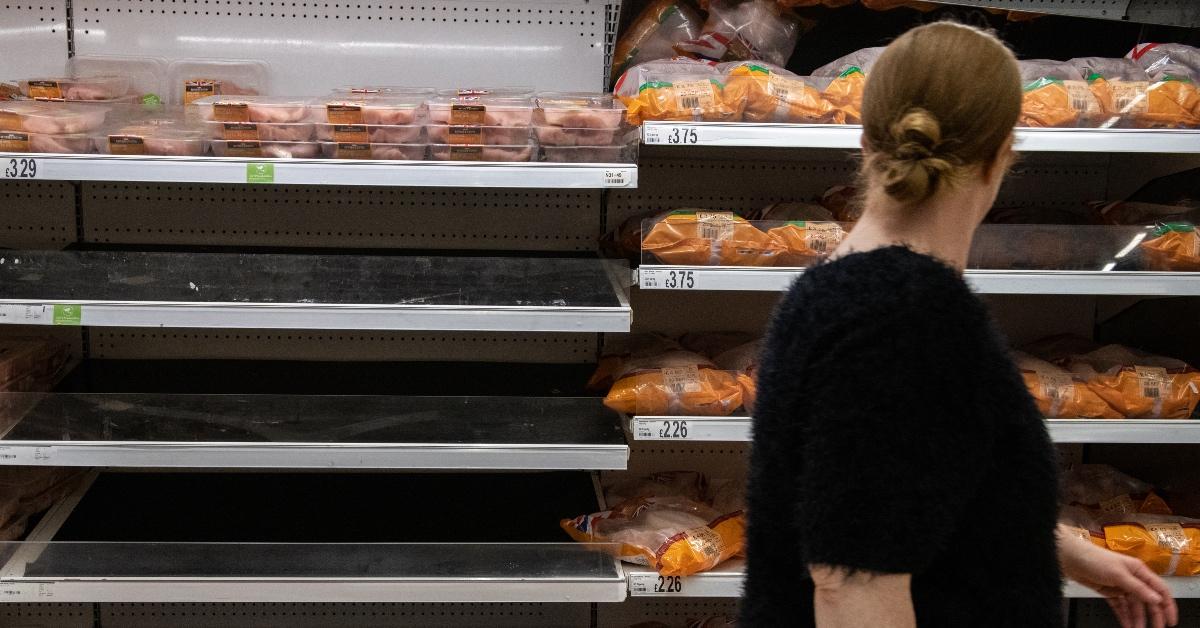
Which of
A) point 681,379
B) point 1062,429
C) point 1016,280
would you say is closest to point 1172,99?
point 1016,280

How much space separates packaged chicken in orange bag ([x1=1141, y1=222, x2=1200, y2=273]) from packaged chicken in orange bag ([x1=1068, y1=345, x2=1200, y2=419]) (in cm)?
26

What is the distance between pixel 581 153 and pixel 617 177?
3.7 inches

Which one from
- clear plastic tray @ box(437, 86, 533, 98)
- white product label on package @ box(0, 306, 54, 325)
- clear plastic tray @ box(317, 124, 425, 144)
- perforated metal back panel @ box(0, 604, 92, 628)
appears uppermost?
clear plastic tray @ box(437, 86, 533, 98)

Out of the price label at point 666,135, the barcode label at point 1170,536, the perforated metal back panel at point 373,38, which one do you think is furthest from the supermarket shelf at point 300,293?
the barcode label at point 1170,536

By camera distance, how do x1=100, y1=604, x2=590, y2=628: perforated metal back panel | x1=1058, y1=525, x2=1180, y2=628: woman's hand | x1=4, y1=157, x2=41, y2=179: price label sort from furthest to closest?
x1=100, y1=604, x2=590, y2=628: perforated metal back panel, x1=4, y1=157, x2=41, y2=179: price label, x1=1058, y1=525, x2=1180, y2=628: woman's hand

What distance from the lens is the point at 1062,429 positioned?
2338mm

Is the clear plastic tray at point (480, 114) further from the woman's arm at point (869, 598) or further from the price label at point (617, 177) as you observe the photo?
the woman's arm at point (869, 598)

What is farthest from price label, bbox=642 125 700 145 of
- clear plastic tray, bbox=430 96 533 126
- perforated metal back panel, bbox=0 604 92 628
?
perforated metal back panel, bbox=0 604 92 628

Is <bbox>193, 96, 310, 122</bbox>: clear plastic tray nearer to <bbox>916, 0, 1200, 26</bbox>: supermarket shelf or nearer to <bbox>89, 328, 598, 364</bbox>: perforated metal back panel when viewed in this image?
<bbox>89, 328, 598, 364</bbox>: perforated metal back panel

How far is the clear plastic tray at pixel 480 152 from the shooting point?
2.14 meters

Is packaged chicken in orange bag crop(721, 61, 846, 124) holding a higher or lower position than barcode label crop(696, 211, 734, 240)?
higher

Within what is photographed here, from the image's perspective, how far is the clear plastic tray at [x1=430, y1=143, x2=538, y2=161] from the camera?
7.01 ft

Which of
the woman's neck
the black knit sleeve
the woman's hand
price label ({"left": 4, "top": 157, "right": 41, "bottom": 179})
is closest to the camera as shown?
the black knit sleeve

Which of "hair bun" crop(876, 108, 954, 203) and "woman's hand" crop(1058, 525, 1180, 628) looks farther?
"woman's hand" crop(1058, 525, 1180, 628)
